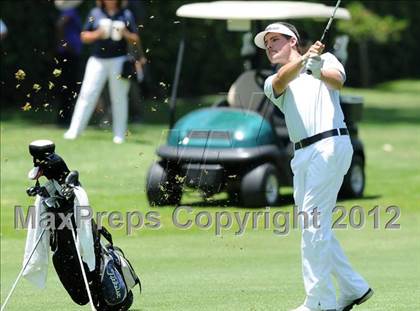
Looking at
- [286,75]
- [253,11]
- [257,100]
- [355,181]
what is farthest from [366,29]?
[286,75]

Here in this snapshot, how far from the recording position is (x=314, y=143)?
734cm

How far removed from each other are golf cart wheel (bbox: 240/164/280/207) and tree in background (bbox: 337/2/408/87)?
55.3 ft

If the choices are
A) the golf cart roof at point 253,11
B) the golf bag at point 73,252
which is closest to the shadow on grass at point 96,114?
the golf cart roof at point 253,11

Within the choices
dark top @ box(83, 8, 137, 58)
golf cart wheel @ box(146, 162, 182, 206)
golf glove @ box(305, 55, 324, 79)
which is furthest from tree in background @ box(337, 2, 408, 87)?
golf glove @ box(305, 55, 324, 79)

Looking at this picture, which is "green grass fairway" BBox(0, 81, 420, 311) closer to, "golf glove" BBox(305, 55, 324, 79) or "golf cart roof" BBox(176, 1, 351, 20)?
"golf glove" BBox(305, 55, 324, 79)

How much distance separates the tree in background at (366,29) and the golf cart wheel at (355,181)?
1564cm

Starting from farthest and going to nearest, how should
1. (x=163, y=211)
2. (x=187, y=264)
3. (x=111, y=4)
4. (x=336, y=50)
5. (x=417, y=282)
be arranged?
(x=111, y=4) → (x=336, y=50) → (x=163, y=211) → (x=187, y=264) → (x=417, y=282)

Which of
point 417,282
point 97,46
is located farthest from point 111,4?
point 417,282

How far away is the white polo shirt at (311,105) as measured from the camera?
24.1ft

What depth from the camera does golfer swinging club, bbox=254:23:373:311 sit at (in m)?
7.26

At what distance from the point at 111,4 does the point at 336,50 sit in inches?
145

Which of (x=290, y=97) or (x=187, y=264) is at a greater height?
(x=290, y=97)

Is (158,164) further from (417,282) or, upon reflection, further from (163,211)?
(417,282)

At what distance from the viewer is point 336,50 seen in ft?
48.2
